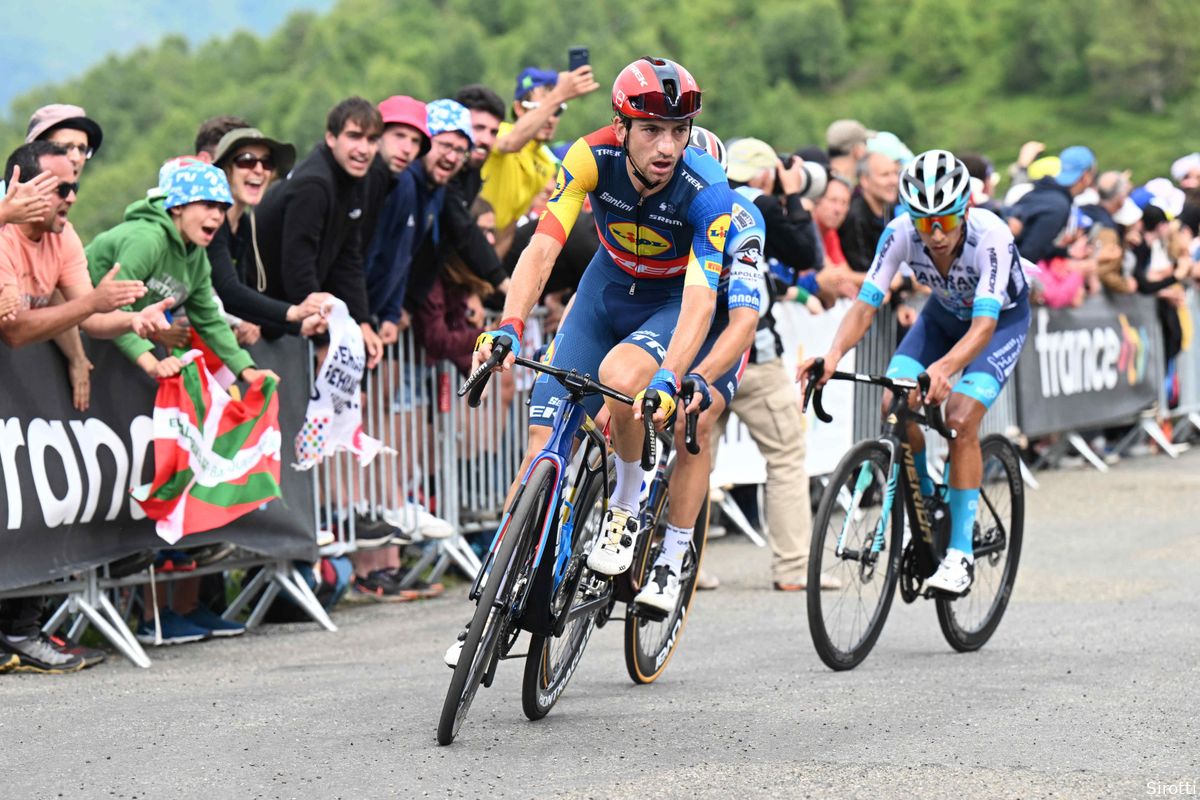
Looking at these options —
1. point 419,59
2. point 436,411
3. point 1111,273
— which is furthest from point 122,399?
point 419,59

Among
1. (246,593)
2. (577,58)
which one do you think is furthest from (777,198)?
(246,593)

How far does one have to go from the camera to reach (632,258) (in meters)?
6.60

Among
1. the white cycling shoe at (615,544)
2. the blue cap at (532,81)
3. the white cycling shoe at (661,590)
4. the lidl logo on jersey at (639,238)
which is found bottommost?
the white cycling shoe at (661,590)

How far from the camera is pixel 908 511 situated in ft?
25.8

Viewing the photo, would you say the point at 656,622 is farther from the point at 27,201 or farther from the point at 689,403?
the point at 27,201

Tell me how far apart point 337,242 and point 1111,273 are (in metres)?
10.8

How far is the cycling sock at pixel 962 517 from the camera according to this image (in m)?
8.05

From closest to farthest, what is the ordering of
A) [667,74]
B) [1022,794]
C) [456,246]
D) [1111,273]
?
[1022,794], [667,74], [456,246], [1111,273]

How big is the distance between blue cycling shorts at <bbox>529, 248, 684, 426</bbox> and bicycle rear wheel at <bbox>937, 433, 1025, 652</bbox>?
2410 mm

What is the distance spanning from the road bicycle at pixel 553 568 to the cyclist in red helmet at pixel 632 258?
0.49ft

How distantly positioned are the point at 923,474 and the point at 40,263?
430 cm

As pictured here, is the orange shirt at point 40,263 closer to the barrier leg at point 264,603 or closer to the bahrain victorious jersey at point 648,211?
the barrier leg at point 264,603

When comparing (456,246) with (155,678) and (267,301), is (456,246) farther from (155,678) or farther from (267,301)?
(155,678)

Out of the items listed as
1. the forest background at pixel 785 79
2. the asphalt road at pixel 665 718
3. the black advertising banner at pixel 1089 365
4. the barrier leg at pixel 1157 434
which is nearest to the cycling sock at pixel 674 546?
the asphalt road at pixel 665 718
